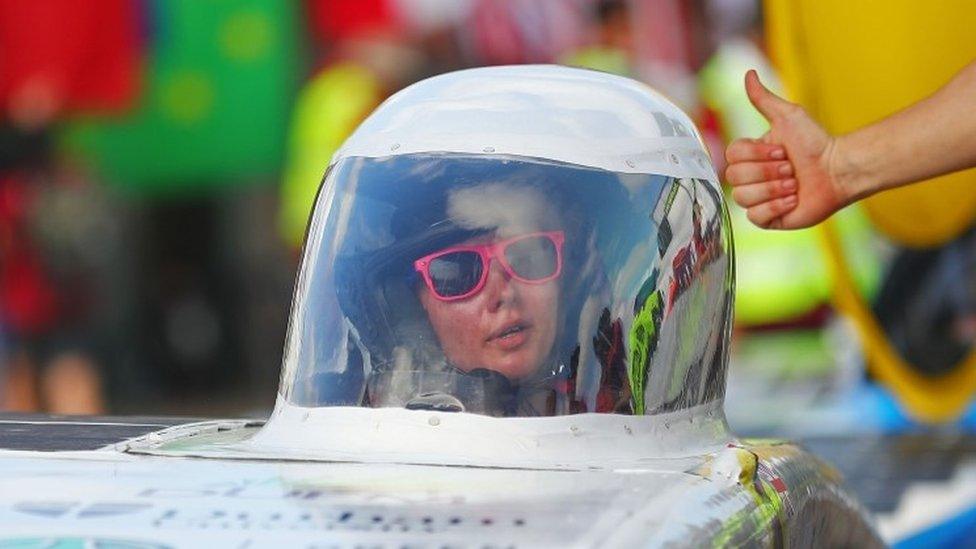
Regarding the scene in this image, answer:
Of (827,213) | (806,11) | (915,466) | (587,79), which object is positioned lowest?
(915,466)

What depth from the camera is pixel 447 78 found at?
3.19 m

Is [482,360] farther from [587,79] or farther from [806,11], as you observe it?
[806,11]

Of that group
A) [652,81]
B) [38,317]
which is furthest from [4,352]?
[652,81]

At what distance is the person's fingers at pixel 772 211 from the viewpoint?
3322mm

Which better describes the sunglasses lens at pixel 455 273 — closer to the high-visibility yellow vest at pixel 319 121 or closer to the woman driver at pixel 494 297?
the woman driver at pixel 494 297

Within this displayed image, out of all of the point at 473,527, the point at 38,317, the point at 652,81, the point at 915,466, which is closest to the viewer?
the point at 473,527

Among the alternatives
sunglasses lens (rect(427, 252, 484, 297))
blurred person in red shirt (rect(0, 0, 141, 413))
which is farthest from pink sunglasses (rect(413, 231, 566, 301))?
blurred person in red shirt (rect(0, 0, 141, 413))

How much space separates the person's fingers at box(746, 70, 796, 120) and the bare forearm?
11cm

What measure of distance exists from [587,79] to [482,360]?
57 centimetres

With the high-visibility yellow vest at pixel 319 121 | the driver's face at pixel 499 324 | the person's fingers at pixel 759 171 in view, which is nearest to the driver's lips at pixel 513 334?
the driver's face at pixel 499 324

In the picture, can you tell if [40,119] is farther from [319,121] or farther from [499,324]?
[499,324]

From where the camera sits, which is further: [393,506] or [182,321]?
[182,321]

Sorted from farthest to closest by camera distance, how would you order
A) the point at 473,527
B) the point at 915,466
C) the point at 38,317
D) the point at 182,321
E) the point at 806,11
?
the point at 182,321, the point at 38,317, the point at 915,466, the point at 806,11, the point at 473,527

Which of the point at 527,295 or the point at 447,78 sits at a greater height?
the point at 447,78
